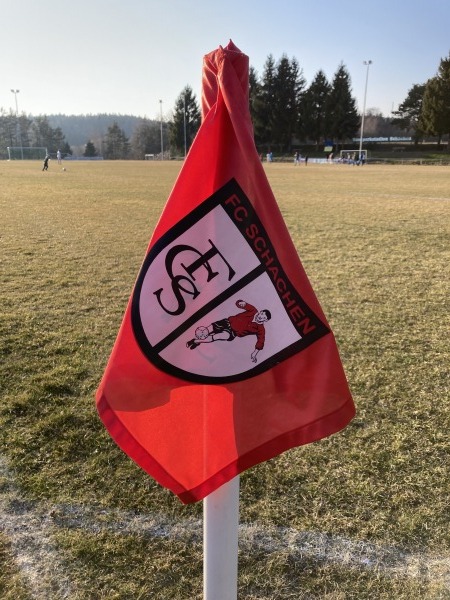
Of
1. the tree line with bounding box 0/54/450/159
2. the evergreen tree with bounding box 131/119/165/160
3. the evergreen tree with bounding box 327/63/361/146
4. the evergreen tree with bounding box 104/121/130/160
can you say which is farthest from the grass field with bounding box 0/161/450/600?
the evergreen tree with bounding box 104/121/130/160

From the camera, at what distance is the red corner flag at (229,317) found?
1.17 metres

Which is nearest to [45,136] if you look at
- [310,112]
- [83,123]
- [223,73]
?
[83,123]

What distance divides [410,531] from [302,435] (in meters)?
1.31

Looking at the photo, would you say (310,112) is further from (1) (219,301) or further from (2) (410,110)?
(1) (219,301)

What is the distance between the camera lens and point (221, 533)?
4.46ft

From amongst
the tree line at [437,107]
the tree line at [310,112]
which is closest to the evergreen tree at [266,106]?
the tree line at [310,112]

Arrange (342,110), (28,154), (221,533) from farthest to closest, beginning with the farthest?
(28,154) < (342,110) < (221,533)

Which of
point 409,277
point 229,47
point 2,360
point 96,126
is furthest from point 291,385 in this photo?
point 96,126

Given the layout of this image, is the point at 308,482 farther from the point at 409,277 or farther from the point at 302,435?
the point at 409,277

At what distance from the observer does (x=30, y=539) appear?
216 centimetres

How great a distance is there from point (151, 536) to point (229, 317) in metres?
1.40

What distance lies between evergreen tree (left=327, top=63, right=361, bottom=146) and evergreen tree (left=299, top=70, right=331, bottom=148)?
42.7 inches

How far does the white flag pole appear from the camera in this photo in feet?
4.44

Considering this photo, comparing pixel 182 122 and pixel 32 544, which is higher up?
pixel 182 122
